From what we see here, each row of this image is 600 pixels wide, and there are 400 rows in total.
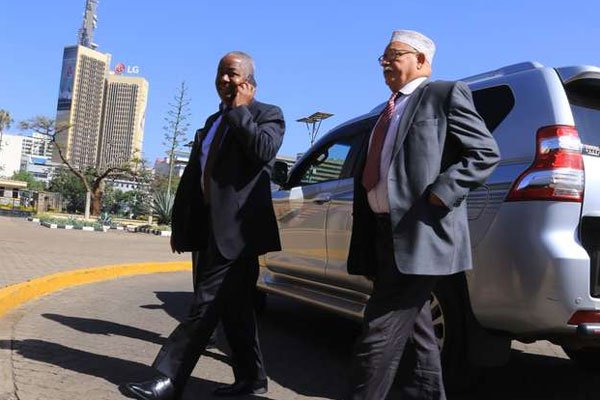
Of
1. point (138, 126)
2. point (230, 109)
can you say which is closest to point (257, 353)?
point (230, 109)

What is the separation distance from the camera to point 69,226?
23562 millimetres

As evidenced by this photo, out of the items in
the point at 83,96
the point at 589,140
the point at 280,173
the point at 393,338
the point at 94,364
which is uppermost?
the point at 83,96

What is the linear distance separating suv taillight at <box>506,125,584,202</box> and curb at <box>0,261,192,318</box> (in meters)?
4.76

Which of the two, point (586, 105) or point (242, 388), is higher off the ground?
point (586, 105)

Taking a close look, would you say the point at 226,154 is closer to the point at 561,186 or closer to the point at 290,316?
the point at 561,186

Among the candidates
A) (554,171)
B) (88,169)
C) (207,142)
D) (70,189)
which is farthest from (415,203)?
(70,189)

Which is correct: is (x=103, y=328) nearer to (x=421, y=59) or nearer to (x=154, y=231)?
(x=421, y=59)

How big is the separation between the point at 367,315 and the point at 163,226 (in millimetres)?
22987

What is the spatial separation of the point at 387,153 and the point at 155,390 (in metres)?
1.73

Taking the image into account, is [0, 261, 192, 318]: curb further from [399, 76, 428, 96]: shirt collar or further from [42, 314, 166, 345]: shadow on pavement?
[399, 76, 428, 96]: shirt collar

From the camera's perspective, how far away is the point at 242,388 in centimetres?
376

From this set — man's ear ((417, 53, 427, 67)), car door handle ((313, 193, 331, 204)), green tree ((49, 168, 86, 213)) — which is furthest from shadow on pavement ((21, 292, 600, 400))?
green tree ((49, 168, 86, 213))

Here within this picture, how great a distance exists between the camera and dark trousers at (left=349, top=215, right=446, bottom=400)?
267 centimetres

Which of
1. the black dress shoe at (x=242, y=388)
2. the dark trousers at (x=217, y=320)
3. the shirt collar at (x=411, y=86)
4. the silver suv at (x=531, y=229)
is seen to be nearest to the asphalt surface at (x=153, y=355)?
the black dress shoe at (x=242, y=388)
